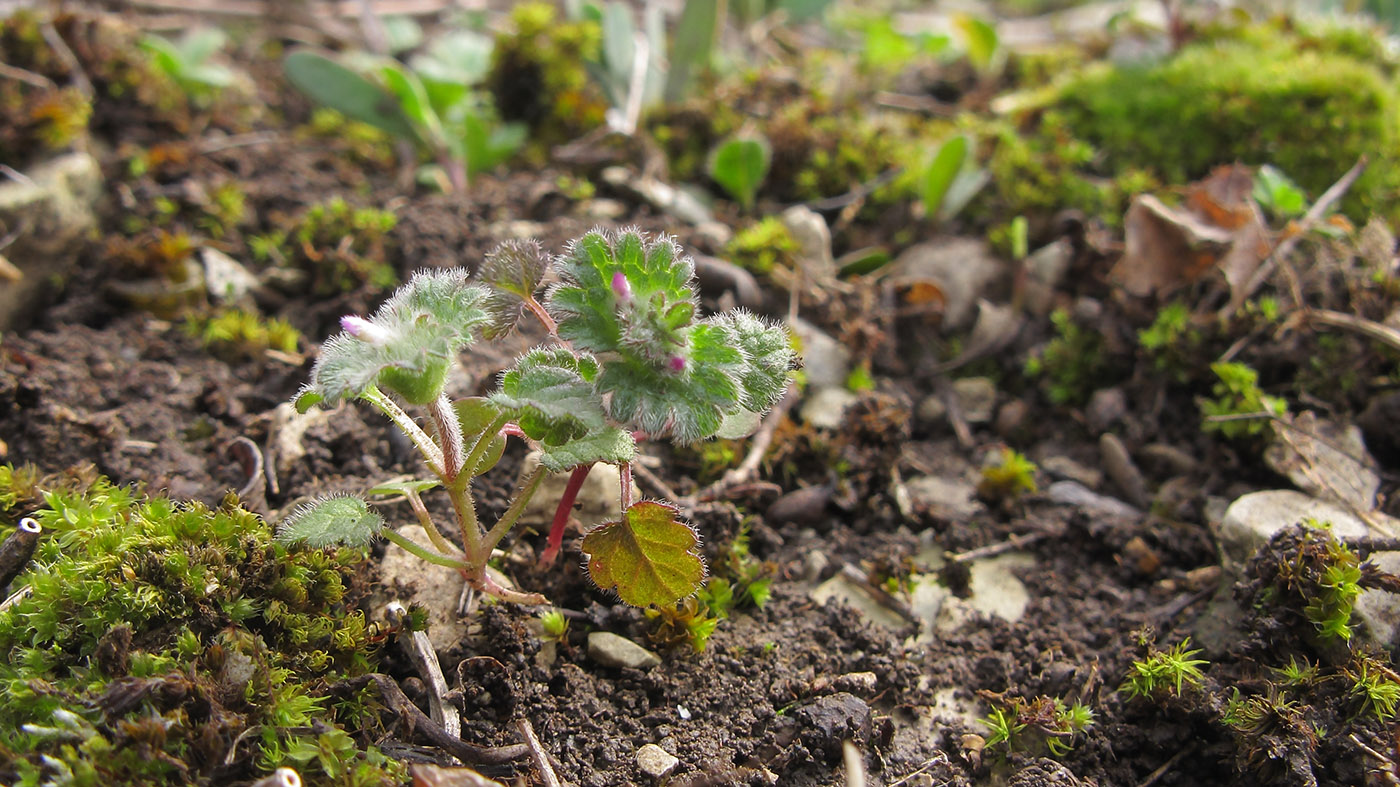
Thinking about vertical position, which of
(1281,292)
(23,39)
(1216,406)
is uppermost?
(23,39)

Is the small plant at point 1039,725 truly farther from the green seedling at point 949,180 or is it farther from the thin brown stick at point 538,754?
the green seedling at point 949,180

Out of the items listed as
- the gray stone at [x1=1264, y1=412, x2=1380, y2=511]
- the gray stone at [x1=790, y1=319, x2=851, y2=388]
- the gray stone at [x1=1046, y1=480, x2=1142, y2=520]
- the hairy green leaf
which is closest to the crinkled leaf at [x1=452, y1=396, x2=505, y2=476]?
the gray stone at [x1=790, y1=319, x2=851, y2=388]

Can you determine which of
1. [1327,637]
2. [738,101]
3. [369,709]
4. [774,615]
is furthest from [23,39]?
[1327,637]

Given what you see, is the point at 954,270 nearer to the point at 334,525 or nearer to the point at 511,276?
the point at 511,276

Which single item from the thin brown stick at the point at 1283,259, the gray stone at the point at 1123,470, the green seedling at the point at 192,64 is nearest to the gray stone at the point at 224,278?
the green seedling at the point at 192,64

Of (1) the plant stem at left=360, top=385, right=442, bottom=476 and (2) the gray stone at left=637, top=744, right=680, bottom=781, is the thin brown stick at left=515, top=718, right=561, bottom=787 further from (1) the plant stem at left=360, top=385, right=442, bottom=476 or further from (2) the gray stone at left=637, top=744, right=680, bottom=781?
(1) the plant stem at left=360, top=385, right=442, bottom=476

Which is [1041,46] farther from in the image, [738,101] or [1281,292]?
[1281,292]

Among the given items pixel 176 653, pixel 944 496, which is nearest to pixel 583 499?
pixel 176 653
